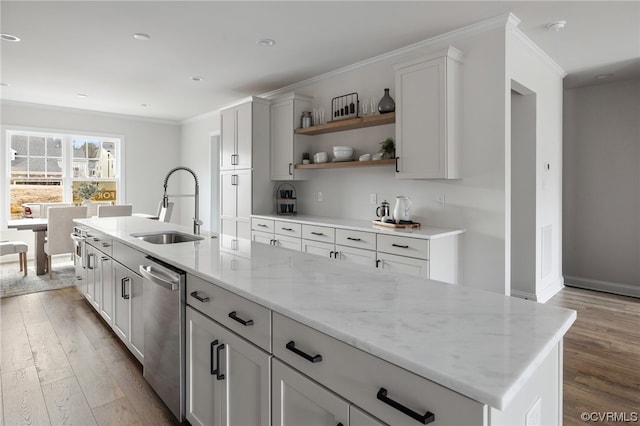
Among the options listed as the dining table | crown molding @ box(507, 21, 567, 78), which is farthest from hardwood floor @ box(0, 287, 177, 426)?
crown molding @ box(507, 21, 567, 78)

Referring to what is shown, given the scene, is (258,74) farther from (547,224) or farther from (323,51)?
(547,224)

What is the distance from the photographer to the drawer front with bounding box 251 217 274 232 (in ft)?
15.3

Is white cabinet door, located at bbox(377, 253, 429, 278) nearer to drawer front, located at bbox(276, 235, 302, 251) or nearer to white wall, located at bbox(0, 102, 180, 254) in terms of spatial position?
drawer front, located at bbox(276, 235, 302, 251)

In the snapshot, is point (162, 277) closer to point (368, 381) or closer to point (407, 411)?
point (368, 381)

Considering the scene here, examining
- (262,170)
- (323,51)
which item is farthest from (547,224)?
(262,170)

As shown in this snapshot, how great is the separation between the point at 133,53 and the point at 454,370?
14.5 ft

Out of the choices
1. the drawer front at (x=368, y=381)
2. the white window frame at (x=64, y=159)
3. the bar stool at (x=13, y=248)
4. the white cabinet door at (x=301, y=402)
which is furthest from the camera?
the white window frame at (x=64, y=159)

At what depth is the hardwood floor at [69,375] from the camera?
6.76 feet

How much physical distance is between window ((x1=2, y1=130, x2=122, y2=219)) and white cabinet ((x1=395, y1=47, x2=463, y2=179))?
19.6 feet

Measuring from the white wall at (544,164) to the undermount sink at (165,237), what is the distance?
2.91m

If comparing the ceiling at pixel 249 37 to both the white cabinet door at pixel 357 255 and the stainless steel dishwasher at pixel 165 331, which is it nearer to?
the white cabinet door at pixel 357 255

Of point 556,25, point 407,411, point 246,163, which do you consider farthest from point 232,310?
point 246,163

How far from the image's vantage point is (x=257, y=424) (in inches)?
53.2

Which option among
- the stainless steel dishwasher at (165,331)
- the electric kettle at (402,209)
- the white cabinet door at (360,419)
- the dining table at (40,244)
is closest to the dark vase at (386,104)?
the electric kettle at (402,209)
